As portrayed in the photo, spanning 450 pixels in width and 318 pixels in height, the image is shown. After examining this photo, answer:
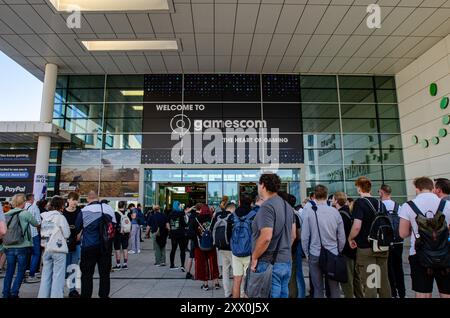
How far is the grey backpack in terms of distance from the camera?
5531 millimetres

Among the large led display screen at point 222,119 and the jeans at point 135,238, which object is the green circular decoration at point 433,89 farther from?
the jeans at point 135,238

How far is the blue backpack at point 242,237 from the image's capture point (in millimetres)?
5031

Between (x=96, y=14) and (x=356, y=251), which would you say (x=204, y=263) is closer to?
(x=356, y=251)

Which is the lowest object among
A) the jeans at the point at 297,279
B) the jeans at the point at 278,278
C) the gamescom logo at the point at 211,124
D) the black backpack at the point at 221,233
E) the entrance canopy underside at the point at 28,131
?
the jeans at the point at 297,279

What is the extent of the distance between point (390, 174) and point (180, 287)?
43.9 feet

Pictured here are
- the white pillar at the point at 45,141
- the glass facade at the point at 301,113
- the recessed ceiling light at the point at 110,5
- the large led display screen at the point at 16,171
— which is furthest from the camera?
the glass facade at the point at 301,113

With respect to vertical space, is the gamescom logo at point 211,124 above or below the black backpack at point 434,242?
above

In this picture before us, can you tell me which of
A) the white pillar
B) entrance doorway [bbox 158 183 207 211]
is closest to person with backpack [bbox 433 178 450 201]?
entrance doorway [bbox 158 183 207 211]

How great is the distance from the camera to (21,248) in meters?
5.65

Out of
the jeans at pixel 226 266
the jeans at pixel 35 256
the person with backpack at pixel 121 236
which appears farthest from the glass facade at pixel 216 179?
the jeans at pixel 226 266

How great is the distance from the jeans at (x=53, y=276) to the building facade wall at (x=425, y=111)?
1431 centimetres

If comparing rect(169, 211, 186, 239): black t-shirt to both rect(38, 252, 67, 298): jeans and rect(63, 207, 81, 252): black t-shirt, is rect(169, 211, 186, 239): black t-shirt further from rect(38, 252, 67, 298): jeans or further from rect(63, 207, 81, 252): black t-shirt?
rect(38, 252, 67, 298): jeans

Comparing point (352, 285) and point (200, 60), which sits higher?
point (200, 60)
